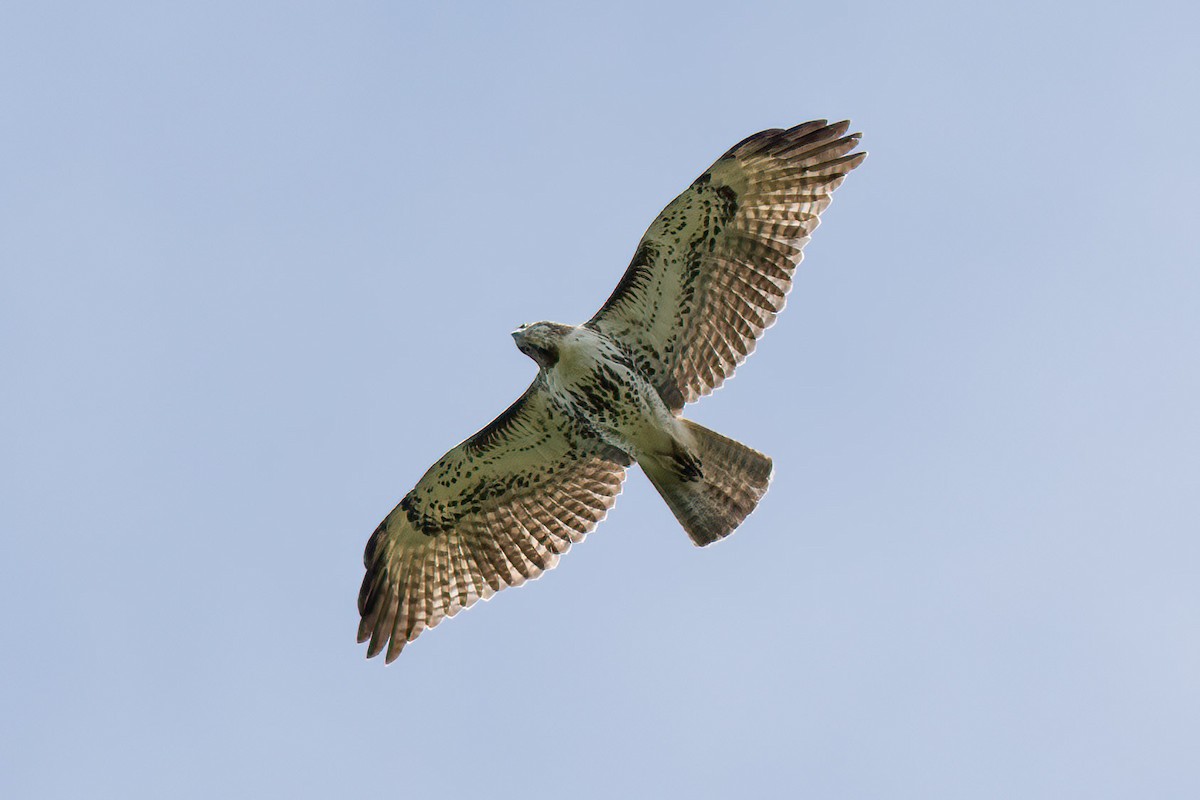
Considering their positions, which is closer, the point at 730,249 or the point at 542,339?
the point at 542,339

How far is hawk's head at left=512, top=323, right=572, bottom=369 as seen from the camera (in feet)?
39.7

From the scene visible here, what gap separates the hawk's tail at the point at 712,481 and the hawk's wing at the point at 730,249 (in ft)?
1.55

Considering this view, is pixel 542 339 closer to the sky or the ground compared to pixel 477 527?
closer to the sky

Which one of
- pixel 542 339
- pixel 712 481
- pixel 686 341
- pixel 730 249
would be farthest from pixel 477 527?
pixel 730 249

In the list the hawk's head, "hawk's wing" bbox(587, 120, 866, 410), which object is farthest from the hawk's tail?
the hawk's head

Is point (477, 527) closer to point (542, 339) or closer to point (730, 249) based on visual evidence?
point (542, 339)

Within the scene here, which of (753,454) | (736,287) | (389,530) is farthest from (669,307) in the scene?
(389,530)

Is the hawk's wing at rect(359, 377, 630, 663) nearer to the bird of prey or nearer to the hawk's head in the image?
the bird of prey

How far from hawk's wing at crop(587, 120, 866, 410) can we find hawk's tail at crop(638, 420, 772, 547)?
1.55 feet

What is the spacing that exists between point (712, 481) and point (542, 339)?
1732mm

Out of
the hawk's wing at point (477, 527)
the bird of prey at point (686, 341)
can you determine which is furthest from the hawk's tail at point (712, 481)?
the hawk's wing at point (477, 527)

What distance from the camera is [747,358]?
1263cm

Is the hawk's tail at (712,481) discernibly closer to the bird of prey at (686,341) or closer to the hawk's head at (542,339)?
the bird of prey at (686,341)

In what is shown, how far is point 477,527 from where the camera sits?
1341 centimetres
